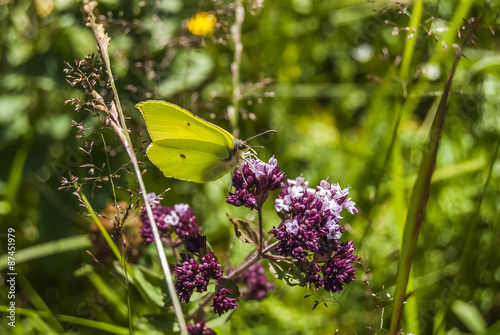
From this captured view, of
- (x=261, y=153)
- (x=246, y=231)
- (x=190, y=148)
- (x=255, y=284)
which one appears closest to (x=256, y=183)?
(x=246, y=231)

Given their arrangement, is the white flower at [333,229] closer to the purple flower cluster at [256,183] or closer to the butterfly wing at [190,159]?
the purple flower cluster at [256,183]

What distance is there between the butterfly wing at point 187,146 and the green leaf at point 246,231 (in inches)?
12.2

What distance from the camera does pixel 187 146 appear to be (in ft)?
5.94

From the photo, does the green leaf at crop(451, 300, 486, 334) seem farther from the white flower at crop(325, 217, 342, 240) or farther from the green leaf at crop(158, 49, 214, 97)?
the green leaf at crop(158, 49, 214, 97)

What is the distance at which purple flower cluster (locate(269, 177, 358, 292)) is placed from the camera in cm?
138

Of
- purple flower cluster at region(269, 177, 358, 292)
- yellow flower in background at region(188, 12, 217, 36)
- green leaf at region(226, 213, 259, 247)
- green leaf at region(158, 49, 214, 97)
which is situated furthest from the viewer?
green leaf at region(158, 49, 214, 97)

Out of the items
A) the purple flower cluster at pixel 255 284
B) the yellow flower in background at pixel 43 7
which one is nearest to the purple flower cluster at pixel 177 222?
the purple flower cluster at pixel 255 284

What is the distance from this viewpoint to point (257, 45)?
10.8ft

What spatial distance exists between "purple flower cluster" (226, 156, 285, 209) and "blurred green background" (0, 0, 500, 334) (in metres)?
0.30

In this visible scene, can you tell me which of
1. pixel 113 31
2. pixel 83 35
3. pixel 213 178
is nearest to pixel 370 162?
pixel 213 178

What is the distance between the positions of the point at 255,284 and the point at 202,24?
6.54 feet

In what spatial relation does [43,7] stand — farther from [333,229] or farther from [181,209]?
[333,229]

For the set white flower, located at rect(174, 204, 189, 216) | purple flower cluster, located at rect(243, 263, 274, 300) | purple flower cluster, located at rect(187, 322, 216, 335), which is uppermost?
white flower, located at rect(174, 204, 189, 216)

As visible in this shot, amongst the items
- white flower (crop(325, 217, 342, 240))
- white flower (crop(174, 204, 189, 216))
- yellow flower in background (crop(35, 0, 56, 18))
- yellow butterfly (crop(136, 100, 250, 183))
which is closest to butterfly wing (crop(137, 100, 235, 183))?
yellow butterfly (crop(136, 100, 250, 183))
